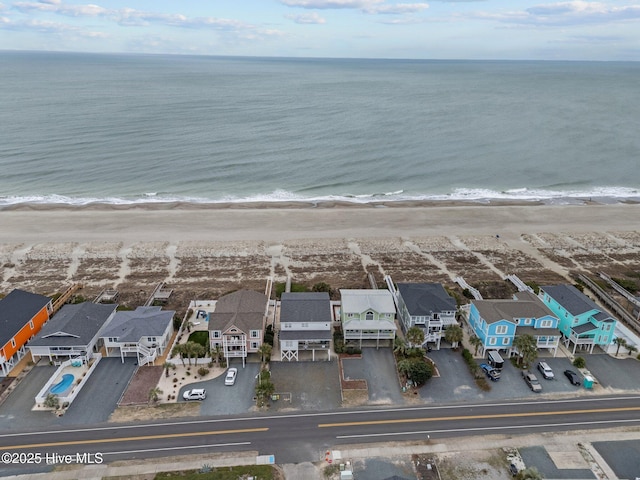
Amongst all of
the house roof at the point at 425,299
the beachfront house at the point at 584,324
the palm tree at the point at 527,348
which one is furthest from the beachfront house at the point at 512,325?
the house roof at the point at 425,299

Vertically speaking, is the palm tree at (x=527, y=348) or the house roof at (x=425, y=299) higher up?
the house roof at (x=425, y=299)

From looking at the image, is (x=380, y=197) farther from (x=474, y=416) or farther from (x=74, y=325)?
(x=74, y=325)

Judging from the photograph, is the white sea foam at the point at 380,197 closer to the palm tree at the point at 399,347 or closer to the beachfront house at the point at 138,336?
the beachfront house at the point at 138,336

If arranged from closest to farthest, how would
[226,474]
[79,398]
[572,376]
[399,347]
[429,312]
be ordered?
[226,474]
[79,398]
[572,376]
[399,347]
[429,312]

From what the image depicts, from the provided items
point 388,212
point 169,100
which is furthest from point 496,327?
point 169,100

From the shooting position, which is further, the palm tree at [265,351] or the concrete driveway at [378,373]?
the palm tree at [265,351]

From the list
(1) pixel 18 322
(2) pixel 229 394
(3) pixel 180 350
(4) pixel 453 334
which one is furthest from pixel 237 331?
(1) pixel 18 322
